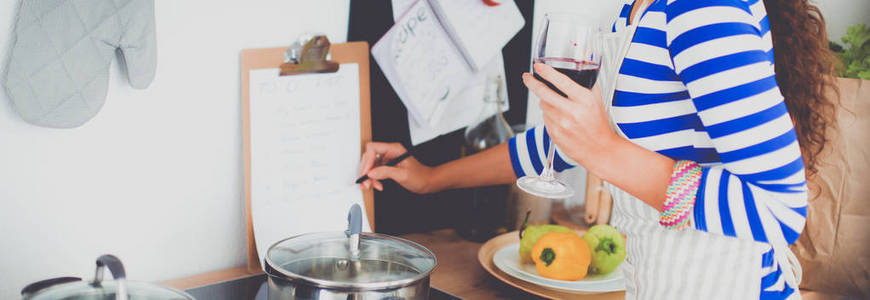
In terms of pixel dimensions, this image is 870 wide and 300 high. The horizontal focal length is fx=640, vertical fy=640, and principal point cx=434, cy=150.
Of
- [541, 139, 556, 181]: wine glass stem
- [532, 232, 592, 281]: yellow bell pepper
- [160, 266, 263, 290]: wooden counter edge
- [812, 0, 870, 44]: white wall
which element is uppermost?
[812, 0, 870, 44]: white wall

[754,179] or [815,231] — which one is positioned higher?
[754,179]

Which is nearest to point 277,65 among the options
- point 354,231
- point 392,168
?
point 392,168

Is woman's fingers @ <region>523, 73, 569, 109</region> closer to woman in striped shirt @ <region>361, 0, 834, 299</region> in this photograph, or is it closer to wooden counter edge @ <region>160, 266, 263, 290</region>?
woman in striped shirt @ <region>361, 0, 834, 299</region>

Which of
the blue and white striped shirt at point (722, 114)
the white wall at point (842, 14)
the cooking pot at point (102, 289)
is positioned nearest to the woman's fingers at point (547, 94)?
the blue and white striped shirt at point (722, 114)

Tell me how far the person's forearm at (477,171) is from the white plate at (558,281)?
0.15 metres

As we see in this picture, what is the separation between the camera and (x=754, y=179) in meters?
0.76

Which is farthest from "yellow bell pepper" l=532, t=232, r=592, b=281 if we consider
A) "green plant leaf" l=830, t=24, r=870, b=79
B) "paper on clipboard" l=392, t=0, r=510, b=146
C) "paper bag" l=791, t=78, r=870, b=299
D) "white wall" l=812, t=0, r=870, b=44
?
"white wall" l=812, t=0, r=870, b=44

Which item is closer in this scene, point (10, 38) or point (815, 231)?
→ point (10, 38)

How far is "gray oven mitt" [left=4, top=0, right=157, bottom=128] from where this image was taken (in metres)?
0.82

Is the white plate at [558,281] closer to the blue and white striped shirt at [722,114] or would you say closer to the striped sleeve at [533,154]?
the striped sleeve at [533,154]

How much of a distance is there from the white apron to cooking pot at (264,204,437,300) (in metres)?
0.33

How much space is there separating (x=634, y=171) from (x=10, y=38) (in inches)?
32.3

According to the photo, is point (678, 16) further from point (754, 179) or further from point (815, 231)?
point (815, 231)

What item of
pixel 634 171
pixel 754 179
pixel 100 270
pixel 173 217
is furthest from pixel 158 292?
pixel 754 179
